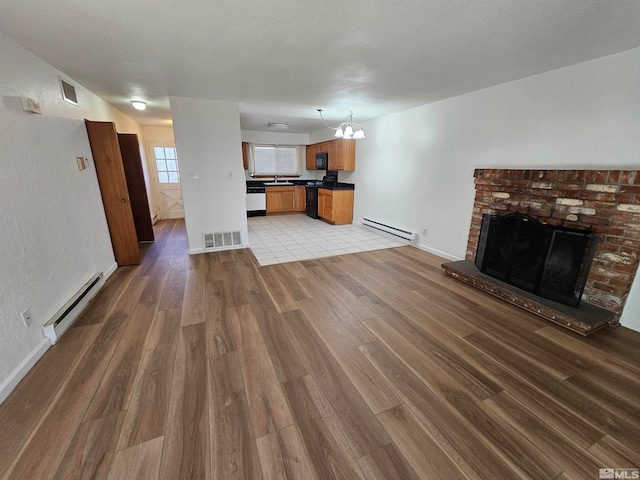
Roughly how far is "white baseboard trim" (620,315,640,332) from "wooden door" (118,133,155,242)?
6.37m

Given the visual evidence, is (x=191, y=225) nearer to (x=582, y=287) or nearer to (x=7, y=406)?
(x=7, y=406)

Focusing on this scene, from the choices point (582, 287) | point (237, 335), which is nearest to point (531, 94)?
point (582, 287)

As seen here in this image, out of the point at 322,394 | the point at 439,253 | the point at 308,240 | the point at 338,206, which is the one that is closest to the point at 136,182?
the point at 308,240

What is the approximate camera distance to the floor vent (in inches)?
175

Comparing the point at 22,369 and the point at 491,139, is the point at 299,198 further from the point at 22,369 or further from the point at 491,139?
the point at 22,369

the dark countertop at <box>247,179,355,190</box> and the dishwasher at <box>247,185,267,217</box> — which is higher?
the dark countertop at <box>247,179,355,190</box>

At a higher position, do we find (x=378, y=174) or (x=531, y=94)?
(x=531, y=94)

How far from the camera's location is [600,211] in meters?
2.42

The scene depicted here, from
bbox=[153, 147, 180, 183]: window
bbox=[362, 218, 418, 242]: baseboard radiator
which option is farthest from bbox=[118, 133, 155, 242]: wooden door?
bbox=[362, 218, 418, 242]: baseboard radiator

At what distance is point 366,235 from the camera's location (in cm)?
558

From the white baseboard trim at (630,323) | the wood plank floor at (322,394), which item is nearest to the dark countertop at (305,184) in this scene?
the wood plank floor at (322,394)

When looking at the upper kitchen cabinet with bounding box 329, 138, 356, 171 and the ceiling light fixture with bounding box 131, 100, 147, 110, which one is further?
the upper kitchen cabinet with bounding box 329, 138, 356, 171

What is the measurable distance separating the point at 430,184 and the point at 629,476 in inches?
144

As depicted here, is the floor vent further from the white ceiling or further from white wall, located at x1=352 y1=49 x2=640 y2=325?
white wall, located at x1=352 y1=49 x2=640 y2=325
